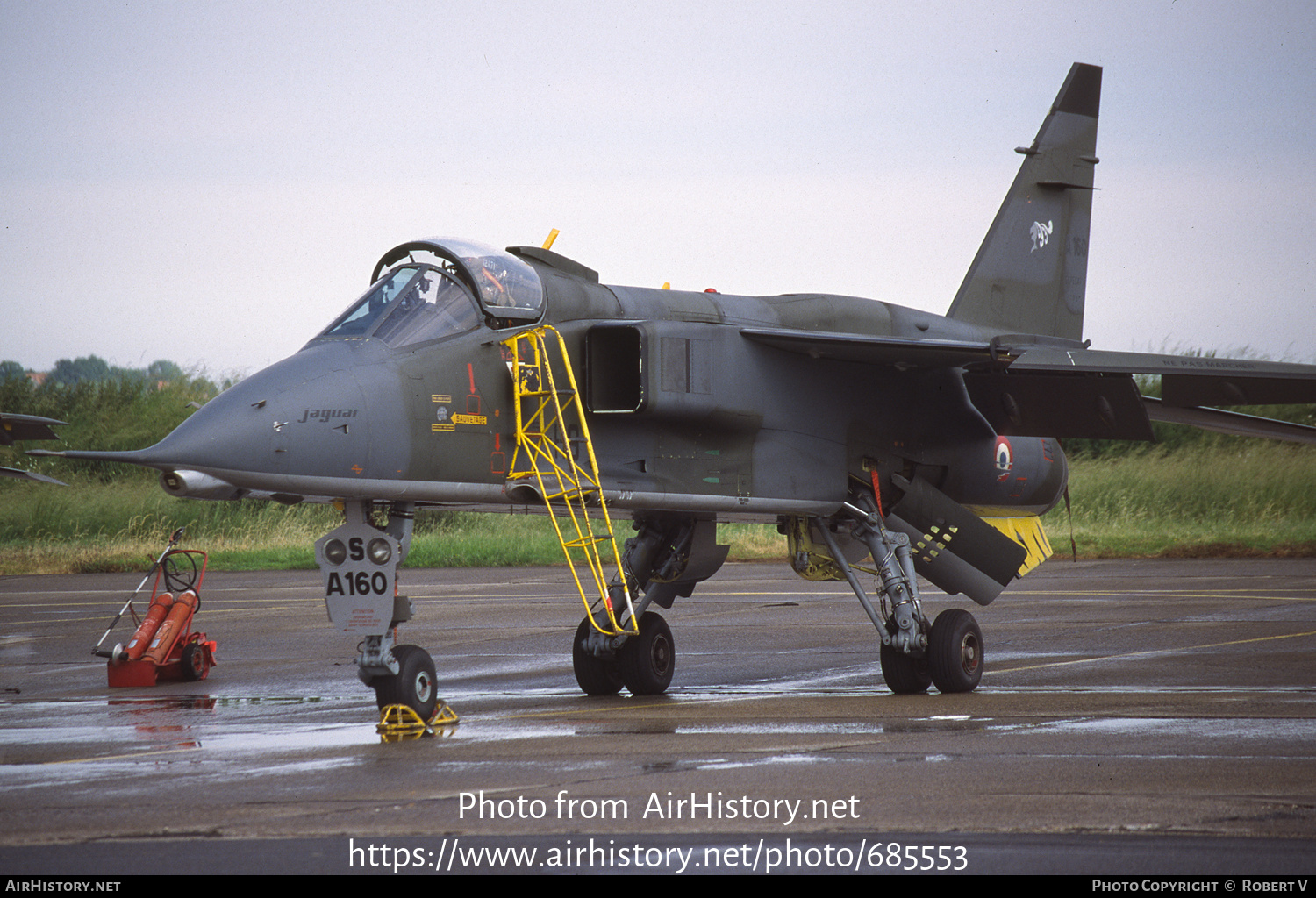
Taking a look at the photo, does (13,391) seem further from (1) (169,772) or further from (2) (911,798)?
(2) (911,798)

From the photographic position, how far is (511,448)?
10211 mm

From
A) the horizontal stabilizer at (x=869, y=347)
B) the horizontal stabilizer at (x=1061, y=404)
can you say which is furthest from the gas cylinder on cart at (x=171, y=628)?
the horizontal stabilizer at (x=1061, y=404)

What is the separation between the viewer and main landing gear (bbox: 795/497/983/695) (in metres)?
11.8

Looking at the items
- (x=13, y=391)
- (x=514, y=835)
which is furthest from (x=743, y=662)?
(x=13, y=391)

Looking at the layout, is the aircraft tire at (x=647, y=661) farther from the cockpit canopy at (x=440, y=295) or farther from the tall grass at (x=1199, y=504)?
the tall grass at (x=1199, y=504)

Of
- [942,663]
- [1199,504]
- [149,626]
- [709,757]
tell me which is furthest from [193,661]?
[1199,504]

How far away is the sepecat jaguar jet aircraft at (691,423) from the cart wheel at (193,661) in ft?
14.1

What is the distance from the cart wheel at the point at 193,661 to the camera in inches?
549

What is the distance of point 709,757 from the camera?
7.97 meters

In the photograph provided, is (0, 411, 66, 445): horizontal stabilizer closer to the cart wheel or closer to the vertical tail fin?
the cart wheel

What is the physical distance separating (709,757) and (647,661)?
427 centimetres

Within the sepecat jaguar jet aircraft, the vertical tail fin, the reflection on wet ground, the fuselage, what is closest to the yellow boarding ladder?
the sepecat jaguar jet aircraft

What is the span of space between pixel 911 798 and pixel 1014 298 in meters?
9.81

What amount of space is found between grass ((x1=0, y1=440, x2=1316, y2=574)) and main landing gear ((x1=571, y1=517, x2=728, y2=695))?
18.9m
